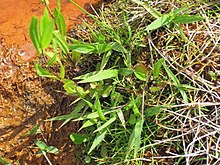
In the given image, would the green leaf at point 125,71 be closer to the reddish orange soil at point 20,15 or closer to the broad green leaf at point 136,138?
the broad green leaf at point 136,138

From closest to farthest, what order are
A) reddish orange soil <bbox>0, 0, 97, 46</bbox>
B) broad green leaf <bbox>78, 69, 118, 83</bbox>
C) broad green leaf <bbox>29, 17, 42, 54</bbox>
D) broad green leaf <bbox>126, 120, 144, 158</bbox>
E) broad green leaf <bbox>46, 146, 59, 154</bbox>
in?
1. broad green leaf <bbox>29, 17, 42, 54</bbox>
2. broad green leaf <bbox>126, 120, 144, 158</bbox>
3. broad green leaf <bbox>78, 69, 118, 83</bbox>
4. broad green leaf <bbox>46, 146, 59, 154</bbox>
5. reddish orange soil <bbox>0, 0, 97, 46</bbox>

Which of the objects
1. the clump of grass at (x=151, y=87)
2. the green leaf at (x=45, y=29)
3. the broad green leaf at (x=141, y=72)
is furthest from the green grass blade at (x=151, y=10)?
the green leaf at (x=45, y=29)

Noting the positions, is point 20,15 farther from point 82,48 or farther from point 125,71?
point 125,71

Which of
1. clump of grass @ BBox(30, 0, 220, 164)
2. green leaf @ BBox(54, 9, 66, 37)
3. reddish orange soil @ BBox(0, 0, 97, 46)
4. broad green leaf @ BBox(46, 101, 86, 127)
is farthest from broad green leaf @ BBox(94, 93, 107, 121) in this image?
reddish orange soil @ BBox(0, 0, 97, 46)

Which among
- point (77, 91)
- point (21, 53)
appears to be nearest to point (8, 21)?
point (21, 53)

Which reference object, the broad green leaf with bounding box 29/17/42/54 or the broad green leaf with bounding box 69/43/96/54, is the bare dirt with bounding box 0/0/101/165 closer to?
the broad green leaf with bounding box 69/43/96/54

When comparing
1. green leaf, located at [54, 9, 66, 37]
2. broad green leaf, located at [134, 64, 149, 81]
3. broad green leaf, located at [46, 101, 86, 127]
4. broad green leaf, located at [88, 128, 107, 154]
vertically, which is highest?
green leaf, located at [54, 9, 66, 37]
